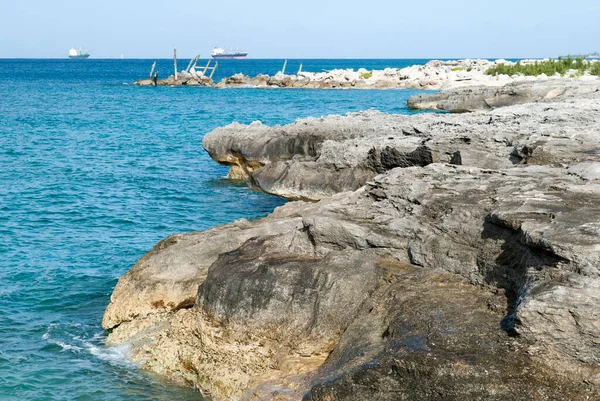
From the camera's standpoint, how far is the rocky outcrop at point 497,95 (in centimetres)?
4506

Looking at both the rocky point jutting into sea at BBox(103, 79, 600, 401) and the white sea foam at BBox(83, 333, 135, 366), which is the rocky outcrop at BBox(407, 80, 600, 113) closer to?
the rocky point jutting into sea at BBox(103, 79, 600, 401)

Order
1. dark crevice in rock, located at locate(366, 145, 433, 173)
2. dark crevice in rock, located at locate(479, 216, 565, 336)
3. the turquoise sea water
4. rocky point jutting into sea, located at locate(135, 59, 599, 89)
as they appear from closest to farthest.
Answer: dark crevice in rock, located at locate(479, 216, 565, 336) → the turquoise sea water → dark crevice in rock, located at locate(366, 145, 433, 173) → rocky point jutting into sea, located at locate(135, 59, 599, 89)

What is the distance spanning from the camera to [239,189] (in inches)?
1168

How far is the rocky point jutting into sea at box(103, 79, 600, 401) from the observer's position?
8.69 metres

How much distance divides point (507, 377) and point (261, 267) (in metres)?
5.16

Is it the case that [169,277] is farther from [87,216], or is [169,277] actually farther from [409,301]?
[87,216]

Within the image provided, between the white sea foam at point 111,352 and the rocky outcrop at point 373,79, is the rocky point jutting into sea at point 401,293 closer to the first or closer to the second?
the white sea foam at point 111,352

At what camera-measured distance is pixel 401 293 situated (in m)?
10.9

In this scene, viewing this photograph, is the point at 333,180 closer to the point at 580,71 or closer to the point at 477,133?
the point at 477,133

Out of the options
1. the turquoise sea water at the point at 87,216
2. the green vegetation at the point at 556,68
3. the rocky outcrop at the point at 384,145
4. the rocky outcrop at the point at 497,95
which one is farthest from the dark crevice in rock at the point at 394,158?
the green vegetation at the point at 556,68

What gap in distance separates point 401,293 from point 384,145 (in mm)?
12838

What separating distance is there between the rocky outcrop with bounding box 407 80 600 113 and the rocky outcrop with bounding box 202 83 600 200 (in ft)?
33.7

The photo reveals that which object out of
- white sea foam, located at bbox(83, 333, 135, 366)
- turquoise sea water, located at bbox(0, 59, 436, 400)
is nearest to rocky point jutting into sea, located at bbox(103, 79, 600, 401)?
white sea foam, located at bbox(83, 333, 135, 366)

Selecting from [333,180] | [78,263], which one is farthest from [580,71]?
[78,263]
